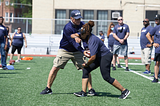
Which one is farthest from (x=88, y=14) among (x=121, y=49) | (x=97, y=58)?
(x=97, y=58)

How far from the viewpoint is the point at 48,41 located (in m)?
26.8

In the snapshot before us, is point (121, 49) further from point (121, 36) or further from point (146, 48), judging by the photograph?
point (146, 48)

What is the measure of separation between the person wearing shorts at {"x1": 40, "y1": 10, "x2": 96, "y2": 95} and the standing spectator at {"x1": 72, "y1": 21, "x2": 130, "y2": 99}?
261 millimetres

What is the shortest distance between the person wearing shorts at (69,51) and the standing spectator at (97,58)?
261mm

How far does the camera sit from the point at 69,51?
20.8 ft

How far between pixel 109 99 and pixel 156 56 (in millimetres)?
3338

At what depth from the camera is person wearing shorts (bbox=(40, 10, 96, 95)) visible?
5.98 m

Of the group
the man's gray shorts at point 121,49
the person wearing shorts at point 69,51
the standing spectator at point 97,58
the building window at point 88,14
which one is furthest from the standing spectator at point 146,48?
the building window at point 88,14

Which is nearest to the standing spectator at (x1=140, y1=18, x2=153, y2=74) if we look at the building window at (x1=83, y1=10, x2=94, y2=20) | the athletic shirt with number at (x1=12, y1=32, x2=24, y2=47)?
the athletic shirt with number at (x1=12, y1=32, x2=24, y2=47)

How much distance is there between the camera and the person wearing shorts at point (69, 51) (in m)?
5.98

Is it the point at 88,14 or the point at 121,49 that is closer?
the point at 121,49

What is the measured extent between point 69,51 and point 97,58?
0.79 m

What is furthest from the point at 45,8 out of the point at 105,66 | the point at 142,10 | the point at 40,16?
the point at 105,66

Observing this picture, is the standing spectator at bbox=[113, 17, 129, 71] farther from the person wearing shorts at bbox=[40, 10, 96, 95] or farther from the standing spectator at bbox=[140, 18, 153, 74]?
the person wearing shorts at bbox=[40, 10, 96, 95]
